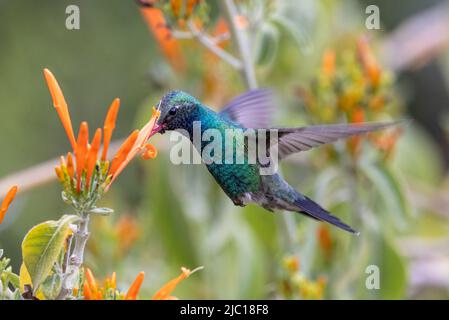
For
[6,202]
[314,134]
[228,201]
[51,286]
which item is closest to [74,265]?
[51,286]

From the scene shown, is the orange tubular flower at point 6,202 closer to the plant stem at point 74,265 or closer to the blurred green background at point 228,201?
the plant stem at point 74,265

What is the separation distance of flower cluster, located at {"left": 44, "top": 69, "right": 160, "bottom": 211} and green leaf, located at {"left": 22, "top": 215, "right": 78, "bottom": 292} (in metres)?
0.08

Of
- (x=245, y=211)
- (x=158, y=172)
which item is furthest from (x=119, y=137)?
(x=245, y=211)

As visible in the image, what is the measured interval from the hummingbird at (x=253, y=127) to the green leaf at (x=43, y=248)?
32cm

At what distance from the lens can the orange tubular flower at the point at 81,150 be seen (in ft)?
4.82

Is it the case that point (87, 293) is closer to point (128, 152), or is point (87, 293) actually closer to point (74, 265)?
point (74, 265)

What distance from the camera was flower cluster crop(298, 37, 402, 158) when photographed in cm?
256

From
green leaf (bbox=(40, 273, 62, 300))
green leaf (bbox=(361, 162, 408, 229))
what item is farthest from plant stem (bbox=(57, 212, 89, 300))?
green leaf (bbox=(361, 162, 408, 229))

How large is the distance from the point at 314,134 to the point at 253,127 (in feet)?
1.11

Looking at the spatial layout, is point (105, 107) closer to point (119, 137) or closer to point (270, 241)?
point (119, 137)

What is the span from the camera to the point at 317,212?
1.93 meters

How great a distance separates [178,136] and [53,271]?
1.11 meters

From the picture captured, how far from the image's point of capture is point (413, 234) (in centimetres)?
357

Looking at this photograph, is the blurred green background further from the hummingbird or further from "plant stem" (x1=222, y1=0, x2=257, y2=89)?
the hummingbird
